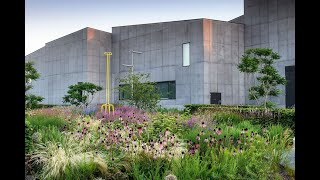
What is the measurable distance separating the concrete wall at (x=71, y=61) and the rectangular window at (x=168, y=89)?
22.0 feet

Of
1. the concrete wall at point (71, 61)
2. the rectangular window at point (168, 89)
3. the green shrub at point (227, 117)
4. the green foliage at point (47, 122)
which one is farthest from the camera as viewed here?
the concrete wall at point (71, 61)

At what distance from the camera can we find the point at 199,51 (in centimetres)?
3023

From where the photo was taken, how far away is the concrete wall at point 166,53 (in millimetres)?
30359

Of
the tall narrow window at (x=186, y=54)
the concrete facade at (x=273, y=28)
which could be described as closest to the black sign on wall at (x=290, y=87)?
the concrete facade at (x=273, y=28)

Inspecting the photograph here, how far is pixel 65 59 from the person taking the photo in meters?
38.8

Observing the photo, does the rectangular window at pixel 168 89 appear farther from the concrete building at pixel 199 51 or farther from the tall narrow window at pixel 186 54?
the tall narrow window at pixel 186 54

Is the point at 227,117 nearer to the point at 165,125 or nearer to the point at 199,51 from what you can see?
the point at 165,125

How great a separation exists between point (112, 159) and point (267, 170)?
7.19 ft

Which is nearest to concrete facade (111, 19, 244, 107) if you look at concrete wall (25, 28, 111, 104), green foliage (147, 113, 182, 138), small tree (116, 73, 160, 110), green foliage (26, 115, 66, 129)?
concrete wall (25, 28, 111, 104)

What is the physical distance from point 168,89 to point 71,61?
424 inches

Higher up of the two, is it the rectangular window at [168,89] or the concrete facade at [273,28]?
the concrete facade at [273,28]

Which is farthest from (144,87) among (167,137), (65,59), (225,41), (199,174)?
(65,59)

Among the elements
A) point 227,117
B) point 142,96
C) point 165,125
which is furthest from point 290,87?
point 165,125
